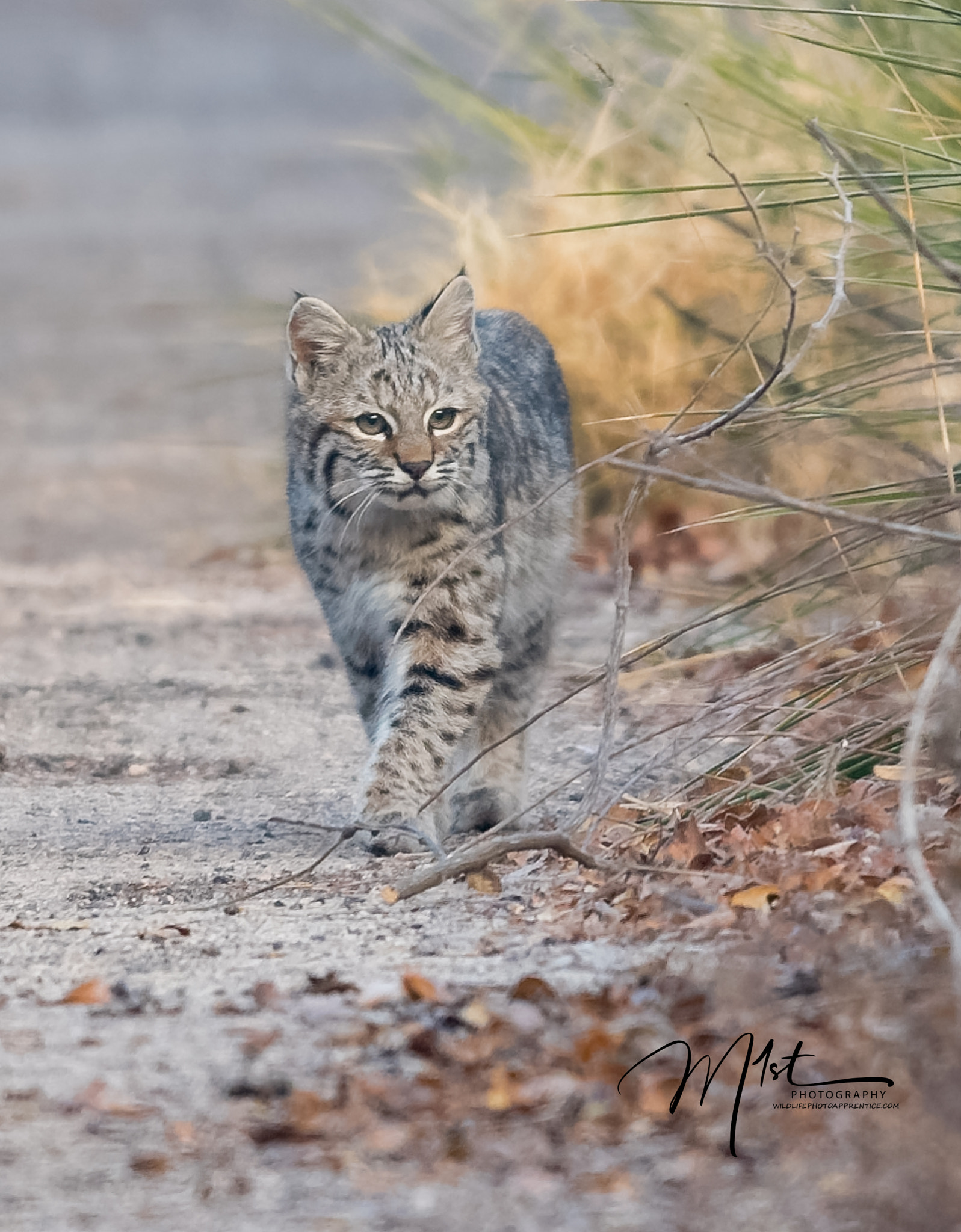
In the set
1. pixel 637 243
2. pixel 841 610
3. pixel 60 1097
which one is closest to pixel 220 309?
pixel 637 243

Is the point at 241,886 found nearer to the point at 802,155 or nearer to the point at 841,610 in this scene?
the point at 841,610

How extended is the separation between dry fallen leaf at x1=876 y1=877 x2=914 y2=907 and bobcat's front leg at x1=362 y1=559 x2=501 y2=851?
4.21 ft

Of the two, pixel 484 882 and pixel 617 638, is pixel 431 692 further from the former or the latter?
pixel 617 638

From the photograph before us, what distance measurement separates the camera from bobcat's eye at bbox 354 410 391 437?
4379 mm

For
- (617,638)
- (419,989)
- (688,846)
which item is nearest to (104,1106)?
(419,989)

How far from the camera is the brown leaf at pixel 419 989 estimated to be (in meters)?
3.03

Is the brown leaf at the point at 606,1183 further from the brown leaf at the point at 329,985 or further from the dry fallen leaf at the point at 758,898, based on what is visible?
the dry fallen leaf at the point at 758,898

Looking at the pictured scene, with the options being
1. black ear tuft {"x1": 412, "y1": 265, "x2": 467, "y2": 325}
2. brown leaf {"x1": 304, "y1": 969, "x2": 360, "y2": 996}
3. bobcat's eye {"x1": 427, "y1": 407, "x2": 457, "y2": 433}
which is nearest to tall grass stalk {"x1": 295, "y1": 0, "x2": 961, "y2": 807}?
black ear tuft {"x1": 412, "y1": 265, "x2": 467, "y2": 325}

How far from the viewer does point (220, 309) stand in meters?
8.05

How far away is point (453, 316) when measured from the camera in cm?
457

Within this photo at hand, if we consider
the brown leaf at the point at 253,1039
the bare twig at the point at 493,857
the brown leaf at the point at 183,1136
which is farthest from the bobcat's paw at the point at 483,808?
the brown leaf at the point at 183,1136

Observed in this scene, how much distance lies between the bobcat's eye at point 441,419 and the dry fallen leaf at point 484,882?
114 centimetres

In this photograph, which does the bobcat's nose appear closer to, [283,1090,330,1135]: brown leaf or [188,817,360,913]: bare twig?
[188,817,360,913]: bare twig

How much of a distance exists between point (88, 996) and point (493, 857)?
77cm
